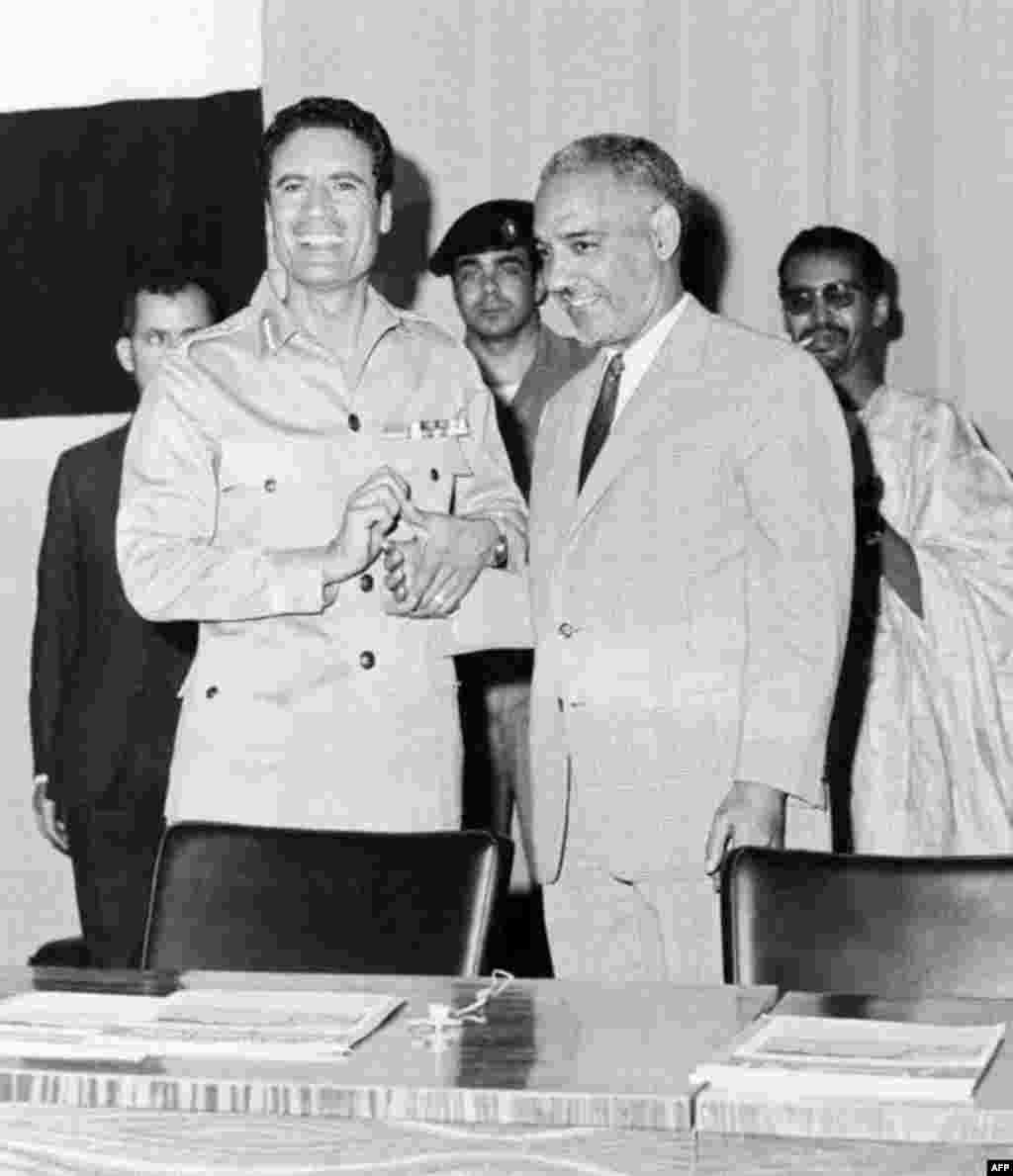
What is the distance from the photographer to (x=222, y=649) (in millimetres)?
3102

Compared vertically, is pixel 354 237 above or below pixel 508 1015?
above

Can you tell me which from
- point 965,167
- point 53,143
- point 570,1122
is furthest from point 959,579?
point 570,1122

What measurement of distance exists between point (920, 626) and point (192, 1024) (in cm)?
249

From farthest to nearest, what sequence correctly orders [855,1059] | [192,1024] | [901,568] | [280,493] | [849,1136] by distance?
[901,568] → [280,493] → [192,1024] → [855,1059] → [849,1136]

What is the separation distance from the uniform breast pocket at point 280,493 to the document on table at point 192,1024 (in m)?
1.07

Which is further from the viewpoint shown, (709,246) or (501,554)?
(709,246)

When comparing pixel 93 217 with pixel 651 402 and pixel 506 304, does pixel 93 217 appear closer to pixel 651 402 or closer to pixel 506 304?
pixel 506 304

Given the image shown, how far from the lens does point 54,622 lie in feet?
14.5

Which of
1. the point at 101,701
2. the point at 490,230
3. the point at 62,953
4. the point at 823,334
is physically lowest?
the point at 62,953

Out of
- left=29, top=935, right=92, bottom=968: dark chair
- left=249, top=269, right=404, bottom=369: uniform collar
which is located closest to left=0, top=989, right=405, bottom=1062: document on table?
left=249, top=269, right=404, bottom=369: uniform collar

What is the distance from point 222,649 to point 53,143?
2401mm

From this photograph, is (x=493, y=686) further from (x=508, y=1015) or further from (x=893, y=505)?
(x=508, y=1015)

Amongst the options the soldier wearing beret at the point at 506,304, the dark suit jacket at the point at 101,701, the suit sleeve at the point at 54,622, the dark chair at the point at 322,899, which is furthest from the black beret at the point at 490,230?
the dark chair at the point at 322,899

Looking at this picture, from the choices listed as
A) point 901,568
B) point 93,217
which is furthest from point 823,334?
point 93,217
